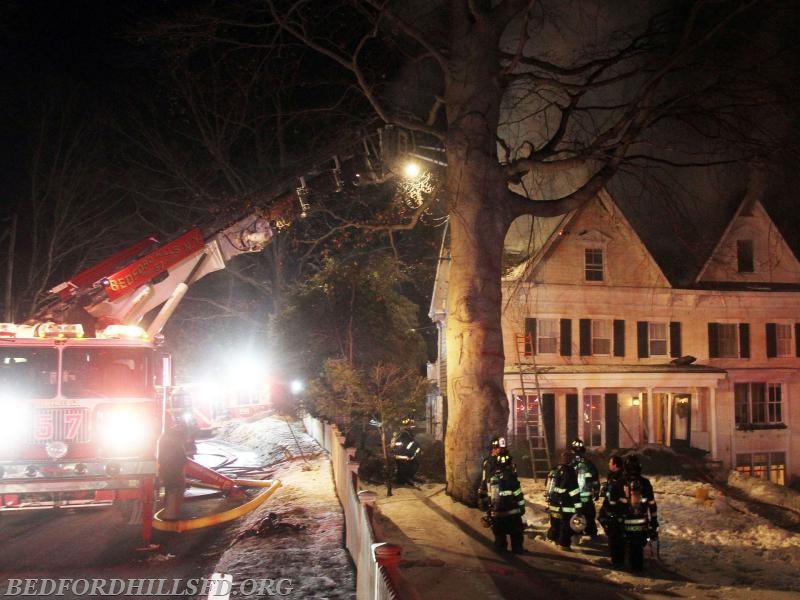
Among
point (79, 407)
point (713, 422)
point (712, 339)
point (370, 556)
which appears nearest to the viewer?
point (370, 556)

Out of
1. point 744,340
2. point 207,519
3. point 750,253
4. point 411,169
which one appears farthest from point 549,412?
point 207,519

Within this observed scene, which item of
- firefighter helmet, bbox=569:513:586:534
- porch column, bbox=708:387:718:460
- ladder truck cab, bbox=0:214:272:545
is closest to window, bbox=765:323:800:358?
porch column, bbox=708:387:718:460

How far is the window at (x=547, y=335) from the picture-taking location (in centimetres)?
2373

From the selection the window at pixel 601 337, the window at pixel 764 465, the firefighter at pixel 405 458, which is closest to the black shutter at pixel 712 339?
the window at pixel 764 465

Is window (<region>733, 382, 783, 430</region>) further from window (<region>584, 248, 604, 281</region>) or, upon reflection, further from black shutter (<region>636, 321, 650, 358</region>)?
window (<region>584, 248, 604, 281</region>)

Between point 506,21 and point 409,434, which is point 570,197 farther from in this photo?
point 409,434

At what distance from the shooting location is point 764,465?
25781mm

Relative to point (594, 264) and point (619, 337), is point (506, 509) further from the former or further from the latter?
point (619, 337)

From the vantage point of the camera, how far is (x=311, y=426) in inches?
893

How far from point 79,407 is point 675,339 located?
841 inches

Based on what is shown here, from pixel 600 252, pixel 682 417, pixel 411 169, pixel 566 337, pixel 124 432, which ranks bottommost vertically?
pixel 682 417

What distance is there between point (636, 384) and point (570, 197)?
42.2 feet

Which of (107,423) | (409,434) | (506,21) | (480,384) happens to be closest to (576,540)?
(480,384)

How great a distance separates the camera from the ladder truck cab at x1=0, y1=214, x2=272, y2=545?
8.89 meters
